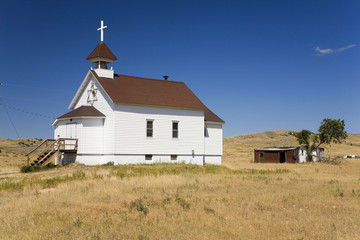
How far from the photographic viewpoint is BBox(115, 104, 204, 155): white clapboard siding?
103ft

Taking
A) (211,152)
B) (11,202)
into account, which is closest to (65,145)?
(211,152)

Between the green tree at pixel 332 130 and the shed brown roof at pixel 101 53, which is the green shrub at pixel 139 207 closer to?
the shed brown roof at pixel 101 53

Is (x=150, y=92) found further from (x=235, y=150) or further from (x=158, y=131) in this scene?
(x=235, y=150)

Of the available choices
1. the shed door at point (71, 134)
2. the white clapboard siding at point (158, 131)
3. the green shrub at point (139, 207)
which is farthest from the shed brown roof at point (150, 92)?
the green shrub at point (139, 207)

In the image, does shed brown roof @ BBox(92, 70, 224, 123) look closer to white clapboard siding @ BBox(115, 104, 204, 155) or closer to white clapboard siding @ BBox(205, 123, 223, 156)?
white clapboard siding @ BBox(115, 104, 204, 155)

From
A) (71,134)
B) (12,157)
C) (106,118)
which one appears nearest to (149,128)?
(106,118)

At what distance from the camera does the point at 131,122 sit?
3183cm

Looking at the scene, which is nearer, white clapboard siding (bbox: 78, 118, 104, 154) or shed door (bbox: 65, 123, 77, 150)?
white clapboard siding (bbox: 78, 118, 104, 154)

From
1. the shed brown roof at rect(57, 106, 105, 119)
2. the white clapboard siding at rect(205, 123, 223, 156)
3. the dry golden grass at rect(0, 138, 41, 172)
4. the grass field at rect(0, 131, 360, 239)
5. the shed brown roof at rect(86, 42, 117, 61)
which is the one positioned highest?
the shed brown roof at rect(86, 42, 117, 61)

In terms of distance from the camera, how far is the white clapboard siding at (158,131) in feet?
103

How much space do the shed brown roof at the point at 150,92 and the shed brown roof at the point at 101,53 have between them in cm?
154

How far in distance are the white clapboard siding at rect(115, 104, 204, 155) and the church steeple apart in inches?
167

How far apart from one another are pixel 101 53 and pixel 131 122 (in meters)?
6.72

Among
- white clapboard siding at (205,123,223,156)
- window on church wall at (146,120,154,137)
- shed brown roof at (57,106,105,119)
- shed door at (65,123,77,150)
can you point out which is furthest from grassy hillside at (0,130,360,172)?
window on church wall at (146,120,154,137)
